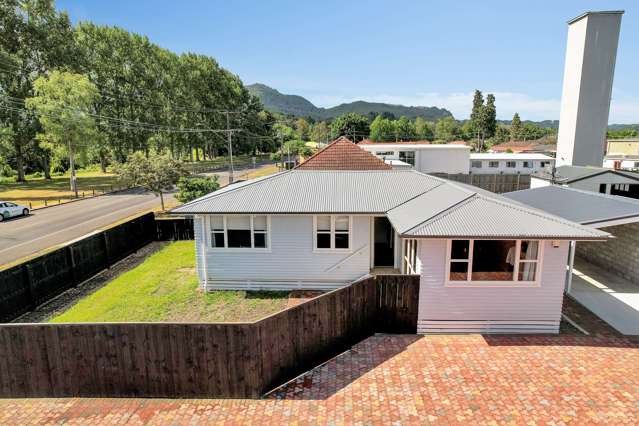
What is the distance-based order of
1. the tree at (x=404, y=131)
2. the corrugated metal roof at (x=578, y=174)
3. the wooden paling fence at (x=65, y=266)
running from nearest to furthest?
the wooden paling fence at (x=65, y=266)
the corrugated metal roof at (x=578, y=174)
the tree at (x=404, y=131)

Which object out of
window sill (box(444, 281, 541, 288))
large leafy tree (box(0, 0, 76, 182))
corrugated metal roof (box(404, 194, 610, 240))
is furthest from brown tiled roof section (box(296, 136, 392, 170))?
large leafy tree (box(0, 0, 76, 182))

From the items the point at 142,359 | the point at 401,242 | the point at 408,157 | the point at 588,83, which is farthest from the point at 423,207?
the point at 408,157

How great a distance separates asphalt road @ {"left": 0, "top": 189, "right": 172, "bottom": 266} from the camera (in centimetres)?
1995

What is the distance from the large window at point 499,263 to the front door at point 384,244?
441 centimetres

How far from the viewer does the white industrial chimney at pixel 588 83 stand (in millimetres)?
32156

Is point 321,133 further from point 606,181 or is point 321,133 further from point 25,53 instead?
point 606,181

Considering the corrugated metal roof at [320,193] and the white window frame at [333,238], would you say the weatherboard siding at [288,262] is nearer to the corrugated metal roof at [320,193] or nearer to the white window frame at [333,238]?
the white window frame at [333,238]

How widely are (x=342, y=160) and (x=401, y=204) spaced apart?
235 inches

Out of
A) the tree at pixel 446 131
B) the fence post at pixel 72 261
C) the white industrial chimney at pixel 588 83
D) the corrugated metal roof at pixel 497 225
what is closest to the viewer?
the corrugated metal roof at pixel 497 225

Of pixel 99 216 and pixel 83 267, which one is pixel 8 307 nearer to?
pixel 83 267

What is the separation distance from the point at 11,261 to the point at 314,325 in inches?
667

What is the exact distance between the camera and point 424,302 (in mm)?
9695

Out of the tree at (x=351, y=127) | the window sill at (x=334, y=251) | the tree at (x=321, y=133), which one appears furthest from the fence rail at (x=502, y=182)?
the tree at (x=321, y=133)

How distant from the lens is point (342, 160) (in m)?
18.2
